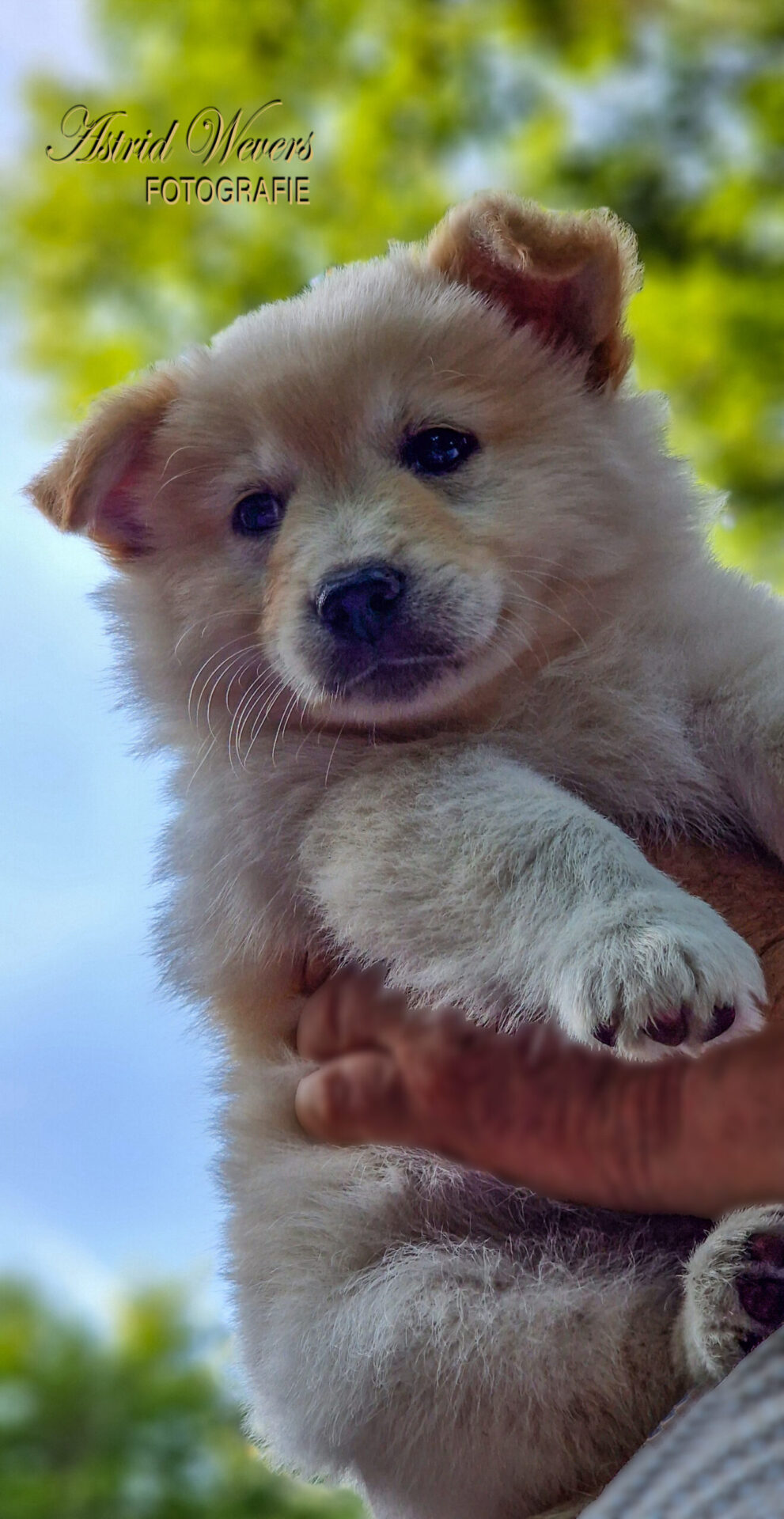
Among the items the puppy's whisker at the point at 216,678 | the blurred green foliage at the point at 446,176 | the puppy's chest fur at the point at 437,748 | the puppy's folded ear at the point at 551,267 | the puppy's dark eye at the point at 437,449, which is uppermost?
the blurred green foliage at the point at 446,176

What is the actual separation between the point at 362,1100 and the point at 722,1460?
1.44ft

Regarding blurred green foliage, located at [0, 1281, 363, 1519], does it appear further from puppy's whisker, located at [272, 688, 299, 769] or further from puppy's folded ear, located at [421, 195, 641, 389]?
puppy's folded ear, located at [421, 195, 641, 389]

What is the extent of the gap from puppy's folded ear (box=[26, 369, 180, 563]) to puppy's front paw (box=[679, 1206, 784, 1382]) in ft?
4.49

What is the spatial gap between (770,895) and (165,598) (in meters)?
1.06

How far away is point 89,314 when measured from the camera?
16.5 ft

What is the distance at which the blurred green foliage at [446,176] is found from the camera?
502cm

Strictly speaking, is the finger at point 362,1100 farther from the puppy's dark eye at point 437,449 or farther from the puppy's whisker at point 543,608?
the puppy's dark eye at point 437,449

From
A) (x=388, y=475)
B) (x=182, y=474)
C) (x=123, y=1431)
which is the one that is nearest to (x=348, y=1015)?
(x=388, y=475)

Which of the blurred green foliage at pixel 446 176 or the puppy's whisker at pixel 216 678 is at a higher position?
the blurred green foliage at pixel 446 176

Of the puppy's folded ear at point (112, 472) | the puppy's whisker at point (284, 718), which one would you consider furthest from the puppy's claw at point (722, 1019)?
the puppy's folded ear at point (112, 472)

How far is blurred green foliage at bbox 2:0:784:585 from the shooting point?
5016mm

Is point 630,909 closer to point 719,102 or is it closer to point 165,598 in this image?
point 165,598

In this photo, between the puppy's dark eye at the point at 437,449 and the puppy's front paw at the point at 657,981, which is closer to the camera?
the puppy's front paw at the point at 657,981

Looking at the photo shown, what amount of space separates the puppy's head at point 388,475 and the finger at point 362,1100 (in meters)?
0.64
